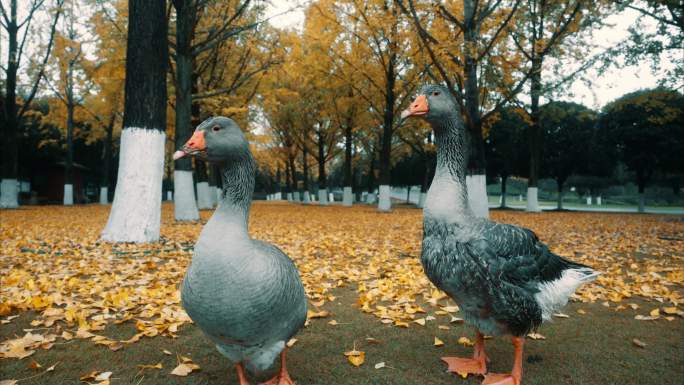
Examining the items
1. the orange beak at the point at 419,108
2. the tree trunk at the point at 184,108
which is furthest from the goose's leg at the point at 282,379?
the tree trunk at the point at 184,108

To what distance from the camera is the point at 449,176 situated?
3096 millimetres

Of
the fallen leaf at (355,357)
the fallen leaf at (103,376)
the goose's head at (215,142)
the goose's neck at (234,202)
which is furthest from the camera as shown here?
the fallen leaf at (355,357)

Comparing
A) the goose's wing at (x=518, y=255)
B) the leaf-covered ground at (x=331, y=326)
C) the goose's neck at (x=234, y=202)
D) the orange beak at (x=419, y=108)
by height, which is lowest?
the leaf-covered ground at (x=331, y=326)

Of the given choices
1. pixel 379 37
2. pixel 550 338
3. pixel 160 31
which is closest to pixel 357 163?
pixel 379 37

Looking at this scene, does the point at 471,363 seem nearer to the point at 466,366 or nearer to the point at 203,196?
the point at 466,366

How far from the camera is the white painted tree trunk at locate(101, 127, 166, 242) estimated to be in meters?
7.87

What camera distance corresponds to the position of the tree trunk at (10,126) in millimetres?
19531

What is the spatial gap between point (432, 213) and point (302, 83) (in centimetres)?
2494

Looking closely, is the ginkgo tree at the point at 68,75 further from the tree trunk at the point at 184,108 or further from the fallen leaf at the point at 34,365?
the fallen leaf at the point at 34,365

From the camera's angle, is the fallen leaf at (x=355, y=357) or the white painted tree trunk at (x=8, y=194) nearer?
the fallen leaf at (x=355, y=357)

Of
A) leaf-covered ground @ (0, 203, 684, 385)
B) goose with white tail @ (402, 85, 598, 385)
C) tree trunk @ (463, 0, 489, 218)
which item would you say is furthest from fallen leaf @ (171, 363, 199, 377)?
tree trunk @ (463, 0, 489, 218)

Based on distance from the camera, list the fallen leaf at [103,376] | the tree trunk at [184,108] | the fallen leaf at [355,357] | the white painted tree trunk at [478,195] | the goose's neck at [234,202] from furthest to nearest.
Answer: the tree trunk at [184,108] < the white painted tree trunk at [478,195] < the fallen leaf at [355,357] < the fallen leaf at [103,376] < the goose's neck at [234,202]

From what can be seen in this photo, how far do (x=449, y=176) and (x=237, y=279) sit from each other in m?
1.82

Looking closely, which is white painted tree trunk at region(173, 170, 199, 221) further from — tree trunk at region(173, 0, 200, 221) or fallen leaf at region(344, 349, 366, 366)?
fallen leaf at region(344, 349, 366, 366)
